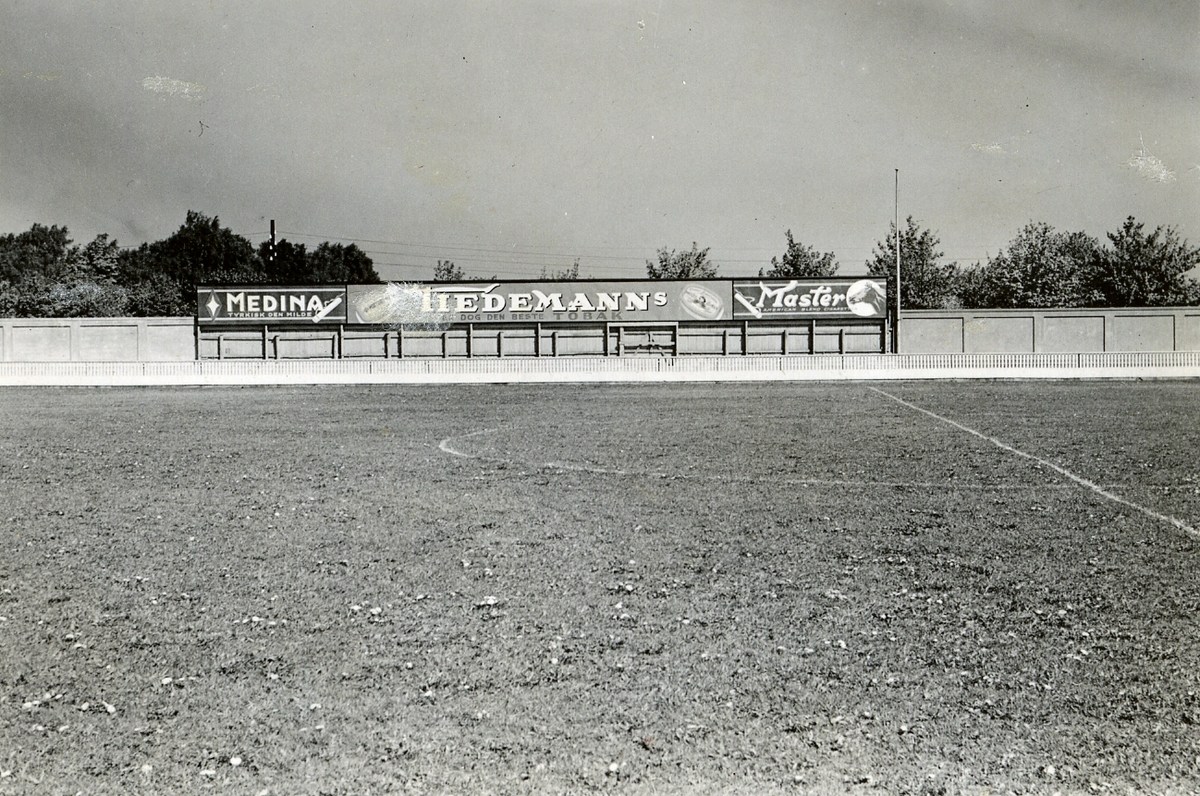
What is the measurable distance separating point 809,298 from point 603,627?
130 feet

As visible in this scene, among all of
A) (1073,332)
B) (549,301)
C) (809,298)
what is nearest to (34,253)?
(549,301)

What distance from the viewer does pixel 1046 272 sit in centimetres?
5975

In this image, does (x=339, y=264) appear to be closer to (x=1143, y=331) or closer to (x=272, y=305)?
(x=272, y=305)

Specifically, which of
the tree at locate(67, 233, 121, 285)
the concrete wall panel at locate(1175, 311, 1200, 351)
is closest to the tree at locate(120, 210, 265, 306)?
the tree at locate(67, 233, 121, 285)

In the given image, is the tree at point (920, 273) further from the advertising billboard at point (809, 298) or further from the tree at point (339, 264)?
the tree at point (339, 264)

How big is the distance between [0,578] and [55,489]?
4500 millimetres

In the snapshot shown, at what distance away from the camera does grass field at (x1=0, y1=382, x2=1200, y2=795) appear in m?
3.97

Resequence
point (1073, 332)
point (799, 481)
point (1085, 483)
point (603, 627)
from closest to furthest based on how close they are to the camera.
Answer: point (603, 627)
point (1085, 483)
point (799, 481)
point (1073, 332)

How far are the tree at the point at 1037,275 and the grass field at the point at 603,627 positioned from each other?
5119cm

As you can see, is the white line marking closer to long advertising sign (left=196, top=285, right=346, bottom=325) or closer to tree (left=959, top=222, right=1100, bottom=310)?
long advertising sign (left=196, top=285, right=346, bottom=325)

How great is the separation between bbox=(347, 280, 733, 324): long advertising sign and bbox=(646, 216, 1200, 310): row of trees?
11.9m

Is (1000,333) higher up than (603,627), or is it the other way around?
(1000,333)

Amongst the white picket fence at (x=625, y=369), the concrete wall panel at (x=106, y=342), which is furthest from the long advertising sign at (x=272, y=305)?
the white picket fence at (x=625, y=369)

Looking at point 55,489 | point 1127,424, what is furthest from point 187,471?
point 1127,424
